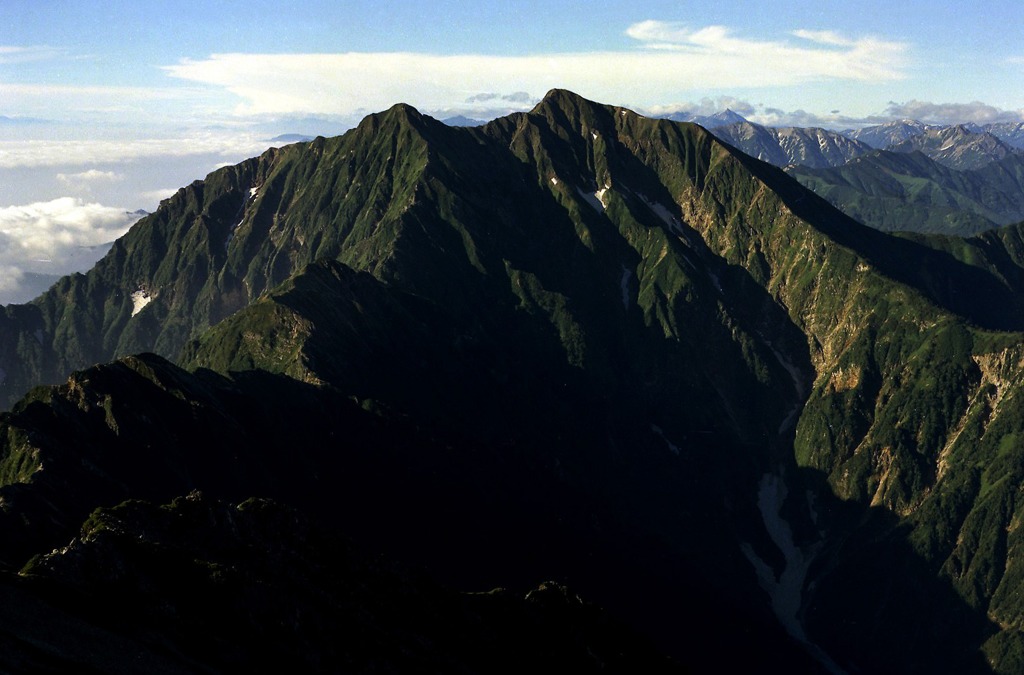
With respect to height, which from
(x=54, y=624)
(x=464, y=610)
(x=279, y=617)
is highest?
(x=54, y=624)

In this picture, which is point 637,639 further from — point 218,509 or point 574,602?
point 218,509

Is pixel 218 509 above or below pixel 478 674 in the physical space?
above

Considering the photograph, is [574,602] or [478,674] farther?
[574,602]

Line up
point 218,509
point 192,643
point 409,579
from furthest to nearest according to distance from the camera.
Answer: point 409,579
point 218,509
point 192,643

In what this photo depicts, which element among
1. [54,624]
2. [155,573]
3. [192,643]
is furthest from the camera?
[155,573]

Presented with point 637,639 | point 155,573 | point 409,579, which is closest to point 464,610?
point 409,579

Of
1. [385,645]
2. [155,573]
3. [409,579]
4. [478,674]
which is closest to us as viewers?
[155,573]

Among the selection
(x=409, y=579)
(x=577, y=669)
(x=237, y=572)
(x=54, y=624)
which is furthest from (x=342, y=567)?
(x=54, y=624)

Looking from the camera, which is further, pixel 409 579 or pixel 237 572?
pixel 409 579

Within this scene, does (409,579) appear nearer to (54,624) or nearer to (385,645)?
(385,645)
